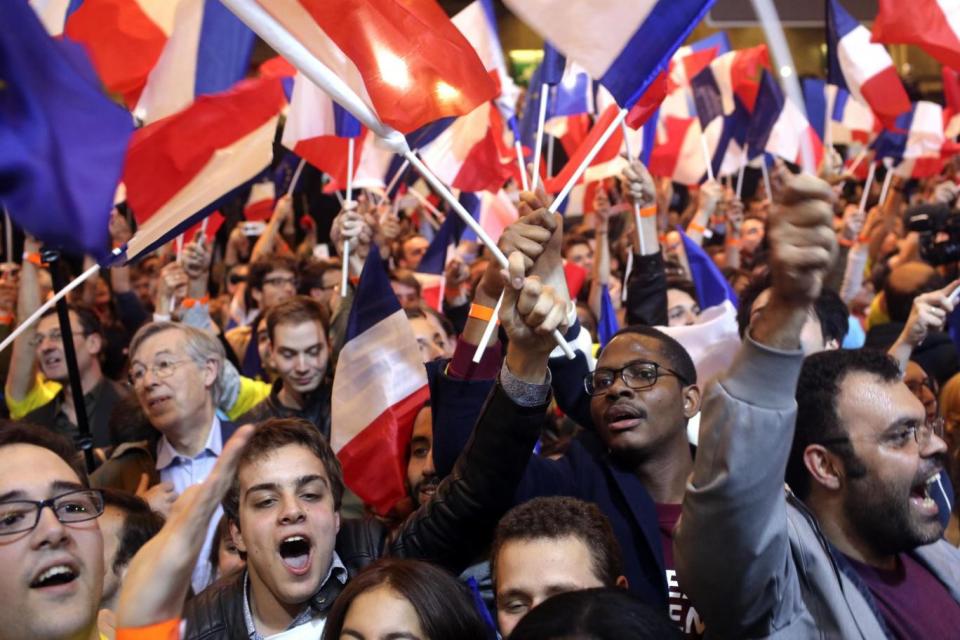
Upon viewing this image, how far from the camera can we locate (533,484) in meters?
3.12

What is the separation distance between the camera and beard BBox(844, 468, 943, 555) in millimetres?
2479

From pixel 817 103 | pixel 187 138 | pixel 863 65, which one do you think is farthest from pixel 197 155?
pixel 817 103

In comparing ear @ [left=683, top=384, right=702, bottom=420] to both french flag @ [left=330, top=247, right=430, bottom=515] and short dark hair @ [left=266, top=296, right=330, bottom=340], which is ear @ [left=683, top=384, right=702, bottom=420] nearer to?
french flag @ [left=330, top=247, right=430, bottom=515]

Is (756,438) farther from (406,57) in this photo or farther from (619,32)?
(619,32)

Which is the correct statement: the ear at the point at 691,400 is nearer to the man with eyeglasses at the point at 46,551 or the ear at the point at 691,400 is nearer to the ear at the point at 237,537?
the ear at the point at 237,537

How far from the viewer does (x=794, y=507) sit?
93.1 inches

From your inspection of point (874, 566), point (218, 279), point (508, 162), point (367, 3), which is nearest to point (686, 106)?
point (508, 162)

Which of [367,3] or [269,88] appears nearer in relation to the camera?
[367,3]

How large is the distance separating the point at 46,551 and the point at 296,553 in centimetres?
74

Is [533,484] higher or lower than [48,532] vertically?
lower

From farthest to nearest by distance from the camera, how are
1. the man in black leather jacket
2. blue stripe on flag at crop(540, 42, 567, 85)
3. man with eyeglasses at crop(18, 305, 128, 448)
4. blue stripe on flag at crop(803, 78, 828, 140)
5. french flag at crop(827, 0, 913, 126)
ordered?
blue stripe on flag at crop(803, 78, 828, 140)
french flag at crop(827, 0, 913, 126)
man with eyeglasses at crop(18, 305, 128, 448)
blue stripe on flag at crop(540, 42, 567, 85)
the man in black leather jacket

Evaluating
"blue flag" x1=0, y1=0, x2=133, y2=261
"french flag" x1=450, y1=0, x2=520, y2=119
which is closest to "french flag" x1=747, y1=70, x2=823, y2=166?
"french flag" x1=450, y1=0, x2=520, y2=119

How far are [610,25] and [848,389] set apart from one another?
51.5 inches

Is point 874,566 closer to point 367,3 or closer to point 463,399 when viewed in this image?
point 463,399
